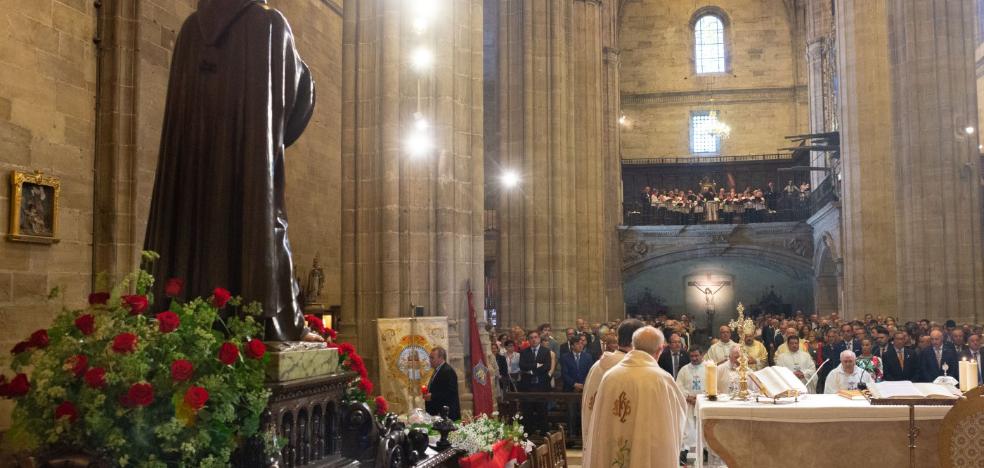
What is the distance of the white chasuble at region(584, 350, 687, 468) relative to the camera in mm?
7043

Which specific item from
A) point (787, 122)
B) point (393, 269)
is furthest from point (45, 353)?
point (787, 122)

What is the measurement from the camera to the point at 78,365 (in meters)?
3.77

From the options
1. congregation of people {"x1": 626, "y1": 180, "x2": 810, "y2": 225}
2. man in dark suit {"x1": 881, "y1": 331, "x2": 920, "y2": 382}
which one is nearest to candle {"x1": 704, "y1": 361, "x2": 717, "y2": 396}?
man in dark suit {"x1": 881, "y1": 331, "x2": 920, "y2": 382}

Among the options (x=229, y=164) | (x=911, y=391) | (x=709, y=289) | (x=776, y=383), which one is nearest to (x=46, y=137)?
(x=229, y=164)

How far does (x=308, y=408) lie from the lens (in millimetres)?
4527

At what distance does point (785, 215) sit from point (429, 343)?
30077 millimetres

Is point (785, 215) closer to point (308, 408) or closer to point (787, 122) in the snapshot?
point (787, 122)

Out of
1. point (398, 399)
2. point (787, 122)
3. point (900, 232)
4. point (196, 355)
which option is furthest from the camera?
point (787, 122)

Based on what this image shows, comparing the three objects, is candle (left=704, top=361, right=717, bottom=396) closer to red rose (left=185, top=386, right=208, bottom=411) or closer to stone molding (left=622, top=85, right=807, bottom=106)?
red rose (left=185, top=386, right=208, bottom=411)

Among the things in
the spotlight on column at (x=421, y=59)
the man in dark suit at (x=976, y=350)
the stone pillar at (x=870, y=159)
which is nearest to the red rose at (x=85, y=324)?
the spotlight on column at (x=421, y=59)

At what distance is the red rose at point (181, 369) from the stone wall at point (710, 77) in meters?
43.0

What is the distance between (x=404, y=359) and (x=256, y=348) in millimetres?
7088

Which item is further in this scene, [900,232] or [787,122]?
[787,122]

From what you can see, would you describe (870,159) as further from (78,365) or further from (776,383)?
(78,365)
